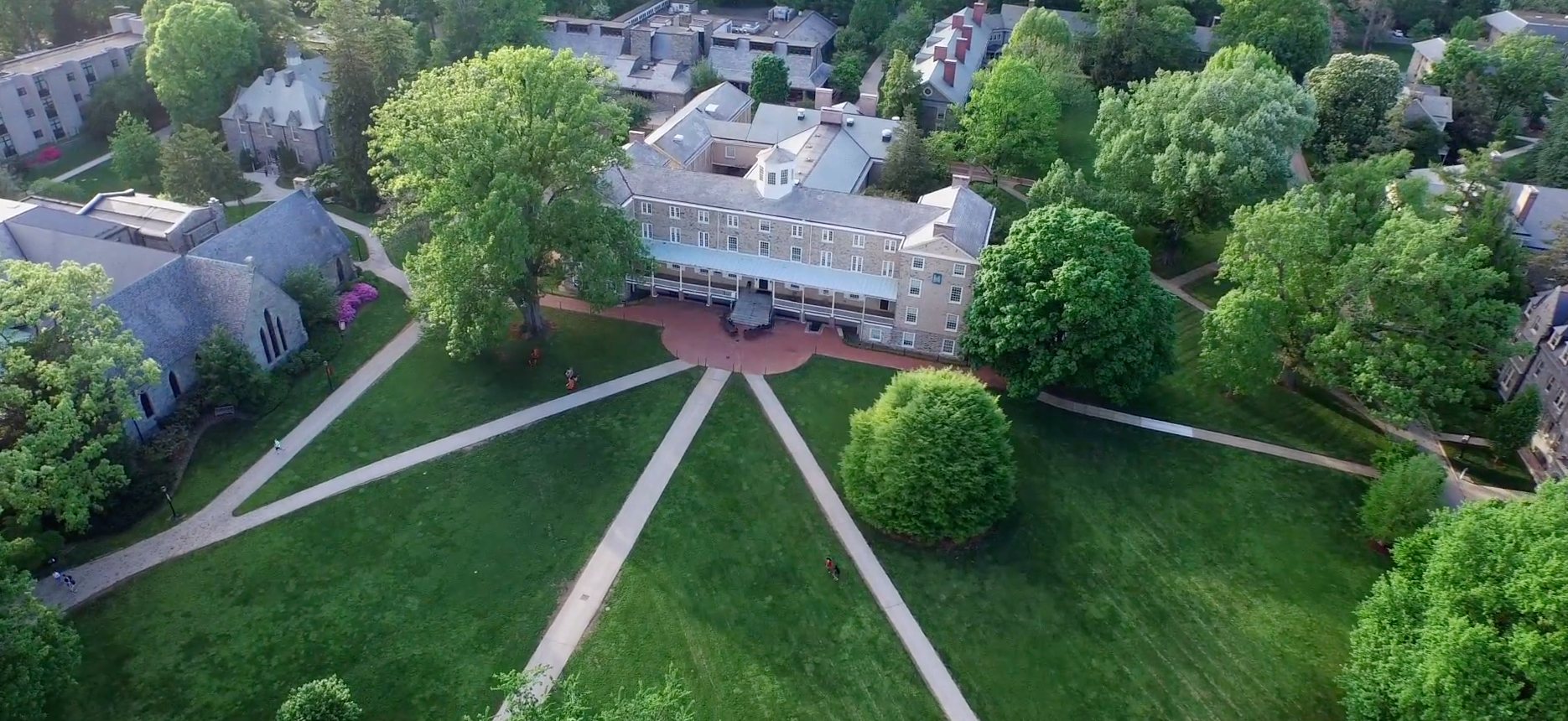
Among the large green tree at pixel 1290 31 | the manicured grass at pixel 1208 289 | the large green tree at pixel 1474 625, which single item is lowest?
the manicured grass at pixel 1208 289

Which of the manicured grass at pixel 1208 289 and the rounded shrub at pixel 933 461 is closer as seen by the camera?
the rounded shrub at pixel 933 461

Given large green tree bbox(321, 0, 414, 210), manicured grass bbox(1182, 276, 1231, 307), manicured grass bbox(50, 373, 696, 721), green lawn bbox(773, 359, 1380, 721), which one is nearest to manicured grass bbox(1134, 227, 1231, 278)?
manicured grass bbox(1182, 276, 1231, 307)

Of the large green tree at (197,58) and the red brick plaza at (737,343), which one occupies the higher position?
the large green tree at (197,58)

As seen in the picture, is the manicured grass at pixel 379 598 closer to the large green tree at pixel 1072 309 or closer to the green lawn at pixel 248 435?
the green lawn at pixel 248 435

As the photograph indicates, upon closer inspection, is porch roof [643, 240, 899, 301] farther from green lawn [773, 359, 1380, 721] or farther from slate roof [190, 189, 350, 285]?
slate roof [190, 189, 350, 285]

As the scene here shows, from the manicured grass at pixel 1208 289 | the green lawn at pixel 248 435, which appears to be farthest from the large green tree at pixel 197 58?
the manicured grass at pixel 1208 289

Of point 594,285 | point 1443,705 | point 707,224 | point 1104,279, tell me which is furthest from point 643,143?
point 1443,705

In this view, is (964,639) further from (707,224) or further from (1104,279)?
(707,224)
